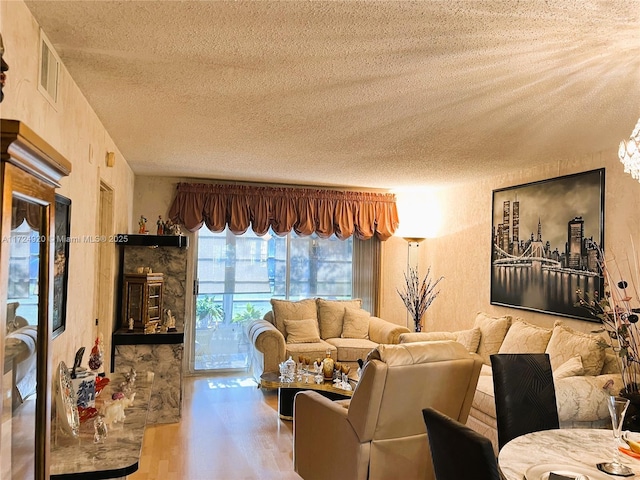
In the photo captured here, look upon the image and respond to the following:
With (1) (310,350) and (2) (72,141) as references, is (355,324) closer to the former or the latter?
(1) (310,350)

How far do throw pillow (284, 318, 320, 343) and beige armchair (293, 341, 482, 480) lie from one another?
3.02 metres

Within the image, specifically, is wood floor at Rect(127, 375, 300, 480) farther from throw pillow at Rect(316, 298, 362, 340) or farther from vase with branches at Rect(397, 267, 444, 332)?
vase with branches at Rect(397, 267, 444, 332)

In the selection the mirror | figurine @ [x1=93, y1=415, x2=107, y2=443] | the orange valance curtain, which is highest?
the orange valance curtain

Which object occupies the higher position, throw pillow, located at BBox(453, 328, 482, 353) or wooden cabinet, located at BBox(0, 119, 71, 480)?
wooden cabinet, located at BBox(0, 119, 71, 480)

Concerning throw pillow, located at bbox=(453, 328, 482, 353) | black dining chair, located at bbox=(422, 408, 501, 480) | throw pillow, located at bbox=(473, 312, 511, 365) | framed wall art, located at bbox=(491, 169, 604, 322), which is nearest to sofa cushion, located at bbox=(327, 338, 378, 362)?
throw pillow, located at bbox=(453, 328, 482, 353)

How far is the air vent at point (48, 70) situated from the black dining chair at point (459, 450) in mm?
1974

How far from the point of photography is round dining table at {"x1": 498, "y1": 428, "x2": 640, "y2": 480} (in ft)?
5.96

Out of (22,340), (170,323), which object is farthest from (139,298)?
(22,340)

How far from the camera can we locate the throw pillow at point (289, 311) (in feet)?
20.3

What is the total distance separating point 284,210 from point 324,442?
12.8 feet

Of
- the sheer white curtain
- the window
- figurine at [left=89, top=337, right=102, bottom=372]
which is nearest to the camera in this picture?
figurine at [left=89, top=337, right=102, bottom=372]

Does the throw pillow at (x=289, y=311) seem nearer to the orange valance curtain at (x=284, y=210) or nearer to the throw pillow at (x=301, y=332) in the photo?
the throw pillow at (x=301, y=332)

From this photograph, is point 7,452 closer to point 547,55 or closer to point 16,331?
point 16,331

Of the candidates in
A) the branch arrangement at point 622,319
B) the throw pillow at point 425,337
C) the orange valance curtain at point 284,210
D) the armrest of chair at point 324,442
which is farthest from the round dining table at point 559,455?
the orange valance curtain at point 284,210
